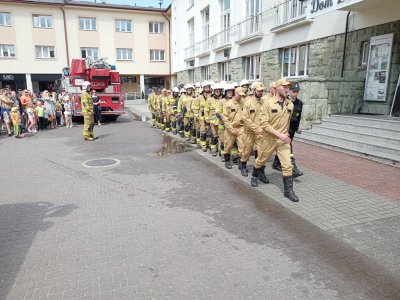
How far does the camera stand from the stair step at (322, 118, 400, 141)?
317 inches

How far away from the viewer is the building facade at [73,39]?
31.1 m

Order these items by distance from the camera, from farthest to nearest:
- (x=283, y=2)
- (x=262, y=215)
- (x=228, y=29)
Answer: (x=228, y=29)
(x=283, y=2)
(x=262, y=215)

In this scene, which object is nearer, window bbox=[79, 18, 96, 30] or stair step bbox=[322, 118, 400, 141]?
Result: stair step bbox=[322, 118, 400, 141]

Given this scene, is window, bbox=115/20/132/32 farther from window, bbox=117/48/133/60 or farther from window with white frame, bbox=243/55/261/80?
window with white frame, bbox=243/55/261/80

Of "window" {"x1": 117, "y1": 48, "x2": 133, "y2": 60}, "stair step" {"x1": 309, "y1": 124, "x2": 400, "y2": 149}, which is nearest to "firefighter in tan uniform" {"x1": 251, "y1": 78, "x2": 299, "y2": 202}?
"stair step" {"x1": 309, "y1": 124, "x2": 400, "y2": 149}

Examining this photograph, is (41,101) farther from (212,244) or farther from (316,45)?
(212,244)

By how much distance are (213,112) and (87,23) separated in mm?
30447

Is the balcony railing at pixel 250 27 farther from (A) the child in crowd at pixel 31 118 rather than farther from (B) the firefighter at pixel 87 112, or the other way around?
(A) the child in crowd at pixel 31 118

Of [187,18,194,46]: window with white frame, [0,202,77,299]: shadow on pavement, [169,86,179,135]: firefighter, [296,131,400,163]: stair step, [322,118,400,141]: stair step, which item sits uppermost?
[187,18,194,46]: window with white frame

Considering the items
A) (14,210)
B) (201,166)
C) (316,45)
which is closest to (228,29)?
(316,45)

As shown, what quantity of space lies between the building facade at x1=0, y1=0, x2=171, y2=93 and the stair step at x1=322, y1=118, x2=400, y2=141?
2870 cm

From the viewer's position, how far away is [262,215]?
471 cm

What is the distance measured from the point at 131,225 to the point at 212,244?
1.24 m

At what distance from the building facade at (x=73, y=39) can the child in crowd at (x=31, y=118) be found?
69.5 feet
